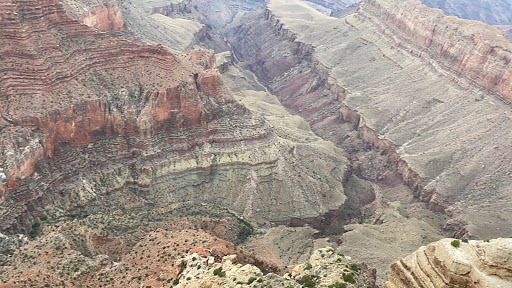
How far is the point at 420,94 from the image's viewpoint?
4240 inches

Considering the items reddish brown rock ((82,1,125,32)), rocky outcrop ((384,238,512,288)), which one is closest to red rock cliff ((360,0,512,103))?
reddish brown rock ((82,1,125,32))

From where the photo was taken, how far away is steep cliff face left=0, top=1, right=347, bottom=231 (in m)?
57.7

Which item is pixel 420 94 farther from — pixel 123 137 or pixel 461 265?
pixel 461 265

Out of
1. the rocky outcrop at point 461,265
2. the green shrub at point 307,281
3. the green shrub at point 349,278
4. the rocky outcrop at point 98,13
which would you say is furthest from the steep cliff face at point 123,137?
the rocky outcrop at point 461,265

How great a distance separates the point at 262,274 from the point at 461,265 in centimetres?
1556

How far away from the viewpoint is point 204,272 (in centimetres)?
3772

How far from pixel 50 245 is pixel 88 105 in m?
21.8

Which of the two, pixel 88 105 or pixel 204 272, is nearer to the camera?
pixel 204 272

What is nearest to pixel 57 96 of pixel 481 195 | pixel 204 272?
pixel 204 272

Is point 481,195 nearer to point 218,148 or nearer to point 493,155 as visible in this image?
point 493,155

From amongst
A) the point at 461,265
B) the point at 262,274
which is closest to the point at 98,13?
the point at 262,274

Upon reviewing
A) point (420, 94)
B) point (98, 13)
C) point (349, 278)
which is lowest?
point (420, 94)

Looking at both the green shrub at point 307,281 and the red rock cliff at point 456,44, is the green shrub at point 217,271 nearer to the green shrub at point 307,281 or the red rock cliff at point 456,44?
the green shrub at point 307,281

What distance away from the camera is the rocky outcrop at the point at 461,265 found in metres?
24.9
